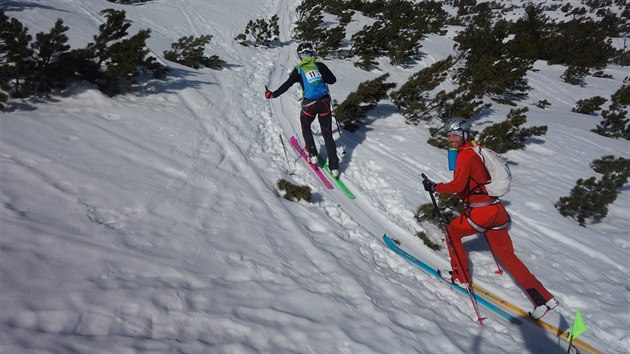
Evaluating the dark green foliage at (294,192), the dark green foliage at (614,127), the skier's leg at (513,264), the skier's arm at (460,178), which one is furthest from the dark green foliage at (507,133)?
the dark green foliage at (294,192)

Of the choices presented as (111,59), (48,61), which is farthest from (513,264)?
(48,61)

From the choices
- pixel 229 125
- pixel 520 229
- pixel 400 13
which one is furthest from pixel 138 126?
pixel 400 13

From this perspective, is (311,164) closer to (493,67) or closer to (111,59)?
(111,59)

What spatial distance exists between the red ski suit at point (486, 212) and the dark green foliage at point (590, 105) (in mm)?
14825

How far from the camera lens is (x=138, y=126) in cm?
528

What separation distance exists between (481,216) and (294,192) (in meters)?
2.79

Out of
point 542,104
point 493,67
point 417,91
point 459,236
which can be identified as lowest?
point 459,236

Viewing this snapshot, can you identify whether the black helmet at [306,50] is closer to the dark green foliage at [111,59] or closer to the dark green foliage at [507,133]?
the dark green foliage at [111,59]

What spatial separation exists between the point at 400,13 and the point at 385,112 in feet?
53.2

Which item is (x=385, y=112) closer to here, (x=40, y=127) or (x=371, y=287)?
(x=371, y=287)

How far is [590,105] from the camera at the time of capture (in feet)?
45.7

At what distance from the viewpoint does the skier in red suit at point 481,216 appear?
3.67m

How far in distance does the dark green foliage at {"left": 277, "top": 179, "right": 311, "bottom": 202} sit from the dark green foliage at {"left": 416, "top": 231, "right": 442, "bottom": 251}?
2017 mm

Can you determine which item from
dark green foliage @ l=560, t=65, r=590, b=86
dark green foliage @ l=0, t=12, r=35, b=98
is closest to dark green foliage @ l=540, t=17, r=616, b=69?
dark green foliage @ l=560, t=65, r=590, b=86
